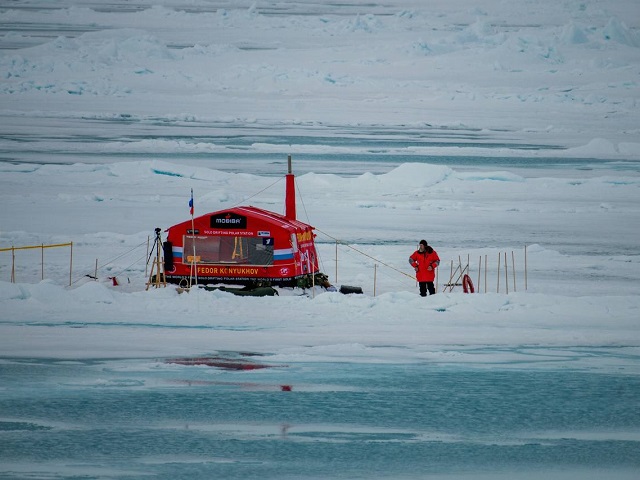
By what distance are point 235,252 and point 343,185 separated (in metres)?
14.8

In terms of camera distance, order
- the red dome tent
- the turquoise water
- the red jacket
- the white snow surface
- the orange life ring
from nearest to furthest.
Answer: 1. the turquoise water
2. the white snow surface
3. the red jacket
4. the orange life ring
5. the red dome tent

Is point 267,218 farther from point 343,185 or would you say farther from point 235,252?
point 343,185

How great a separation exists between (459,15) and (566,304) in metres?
94.2

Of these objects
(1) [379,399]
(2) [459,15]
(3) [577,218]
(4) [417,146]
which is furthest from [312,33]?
(1) [379,399]

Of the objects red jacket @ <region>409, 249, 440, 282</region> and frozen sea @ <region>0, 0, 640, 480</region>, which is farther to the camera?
red jacket @ <region>409, 249, 440, 282</region>

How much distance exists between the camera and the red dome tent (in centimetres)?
1634

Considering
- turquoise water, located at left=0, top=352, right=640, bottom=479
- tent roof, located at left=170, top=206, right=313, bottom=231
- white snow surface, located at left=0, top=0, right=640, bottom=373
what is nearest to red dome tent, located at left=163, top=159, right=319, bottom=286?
tent roof, located at left=170, top=206, right=313, bottom=231

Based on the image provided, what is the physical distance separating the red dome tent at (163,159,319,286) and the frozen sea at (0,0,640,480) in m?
0.64

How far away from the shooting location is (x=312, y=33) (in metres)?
93.7

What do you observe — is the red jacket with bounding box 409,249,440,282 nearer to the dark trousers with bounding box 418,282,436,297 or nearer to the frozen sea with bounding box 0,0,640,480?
the dark trousers with bounding box 418,282,436,297

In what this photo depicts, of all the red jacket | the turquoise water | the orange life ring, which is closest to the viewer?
the turquoise water

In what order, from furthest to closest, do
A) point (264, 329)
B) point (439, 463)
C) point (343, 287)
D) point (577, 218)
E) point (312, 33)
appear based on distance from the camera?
point (312, 33) → point (577, 218) → point (343, 287) → point (264, 329) → point (439, 463)

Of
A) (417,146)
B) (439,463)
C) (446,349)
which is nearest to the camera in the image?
(439,463)

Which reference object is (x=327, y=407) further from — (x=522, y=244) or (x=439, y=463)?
(x=522, y=244)
